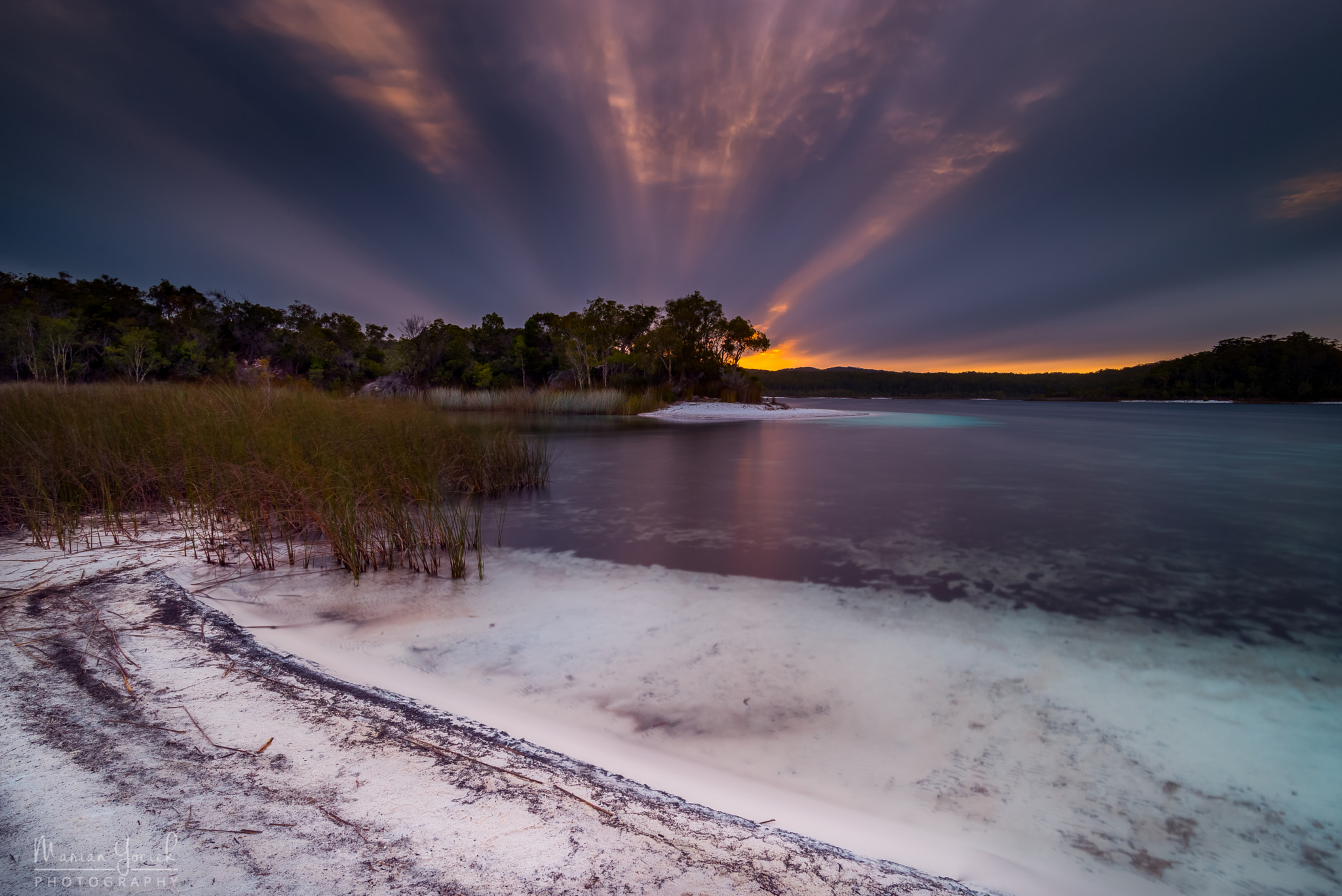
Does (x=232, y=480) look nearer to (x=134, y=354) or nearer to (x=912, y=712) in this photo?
(x=912, y=712)

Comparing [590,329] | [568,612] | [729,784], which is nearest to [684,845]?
[729,784]

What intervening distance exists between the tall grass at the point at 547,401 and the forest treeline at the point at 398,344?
17.5 ft

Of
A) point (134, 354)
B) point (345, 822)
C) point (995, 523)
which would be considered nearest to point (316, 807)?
point (345, 822)

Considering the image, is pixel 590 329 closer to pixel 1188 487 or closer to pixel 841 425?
pixel 841 425

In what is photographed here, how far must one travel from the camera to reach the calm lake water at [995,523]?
158 inches

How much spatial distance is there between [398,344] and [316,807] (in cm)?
3650

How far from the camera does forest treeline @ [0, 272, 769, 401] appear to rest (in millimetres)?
25156

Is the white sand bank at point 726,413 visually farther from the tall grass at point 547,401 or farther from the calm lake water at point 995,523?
the calm lake water at point 995,523

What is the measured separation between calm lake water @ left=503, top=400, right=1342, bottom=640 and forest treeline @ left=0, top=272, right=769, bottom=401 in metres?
20.8

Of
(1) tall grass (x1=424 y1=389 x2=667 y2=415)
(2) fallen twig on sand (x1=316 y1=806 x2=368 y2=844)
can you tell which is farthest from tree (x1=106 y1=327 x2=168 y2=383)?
(2) fallen twig on sand (x1=316 y1=806 x2=368 y2=844)

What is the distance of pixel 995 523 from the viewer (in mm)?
6090

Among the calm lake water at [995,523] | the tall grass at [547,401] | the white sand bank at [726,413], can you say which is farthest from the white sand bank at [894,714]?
the tall grass at [547,401]

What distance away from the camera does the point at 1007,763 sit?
2.03 m

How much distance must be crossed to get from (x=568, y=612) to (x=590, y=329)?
3103 cm
